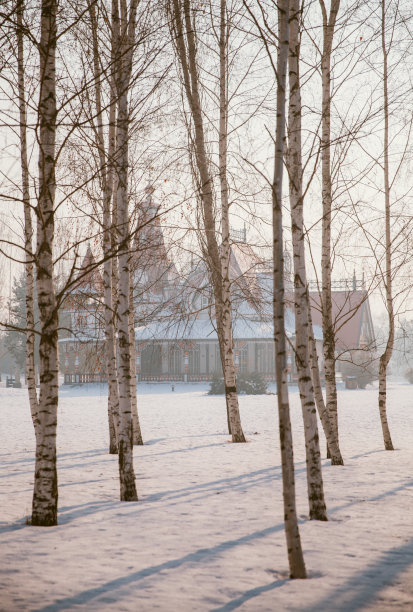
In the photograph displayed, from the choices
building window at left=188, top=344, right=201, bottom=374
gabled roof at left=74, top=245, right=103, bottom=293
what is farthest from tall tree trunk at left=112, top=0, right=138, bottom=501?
building window at left=188, top=344, right=201, bottom=374

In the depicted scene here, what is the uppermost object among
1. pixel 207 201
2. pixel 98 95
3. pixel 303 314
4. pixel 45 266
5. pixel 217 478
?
pixel 98 95

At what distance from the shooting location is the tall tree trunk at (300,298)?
6.07 meters

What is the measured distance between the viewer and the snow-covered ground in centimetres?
401

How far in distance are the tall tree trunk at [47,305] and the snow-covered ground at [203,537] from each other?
0.36m

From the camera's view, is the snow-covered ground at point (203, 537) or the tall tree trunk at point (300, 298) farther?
the tall tree trunk at point (300, 298)

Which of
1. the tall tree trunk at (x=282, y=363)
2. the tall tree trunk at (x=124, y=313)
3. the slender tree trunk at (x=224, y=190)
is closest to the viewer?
the tall tree trunk at (x=282, y=363)

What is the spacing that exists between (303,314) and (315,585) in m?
2.64

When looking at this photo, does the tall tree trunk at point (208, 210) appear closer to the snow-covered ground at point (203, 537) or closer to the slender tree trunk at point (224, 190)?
the slender tree trunk at point (224, 190)

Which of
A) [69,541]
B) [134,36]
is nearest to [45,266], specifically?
[69,541]

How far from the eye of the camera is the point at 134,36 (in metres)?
7.40

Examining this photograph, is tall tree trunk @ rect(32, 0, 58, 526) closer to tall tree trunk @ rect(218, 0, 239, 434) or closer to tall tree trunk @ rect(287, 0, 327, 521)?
tall tree trunk @ rect(287, 0, 327, 521)

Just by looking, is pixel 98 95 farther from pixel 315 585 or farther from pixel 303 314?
pixel 315 585

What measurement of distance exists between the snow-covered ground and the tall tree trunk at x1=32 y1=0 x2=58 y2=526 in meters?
0.36

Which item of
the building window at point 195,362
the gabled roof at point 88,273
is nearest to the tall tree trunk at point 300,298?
the gabled roof at point 88,273
